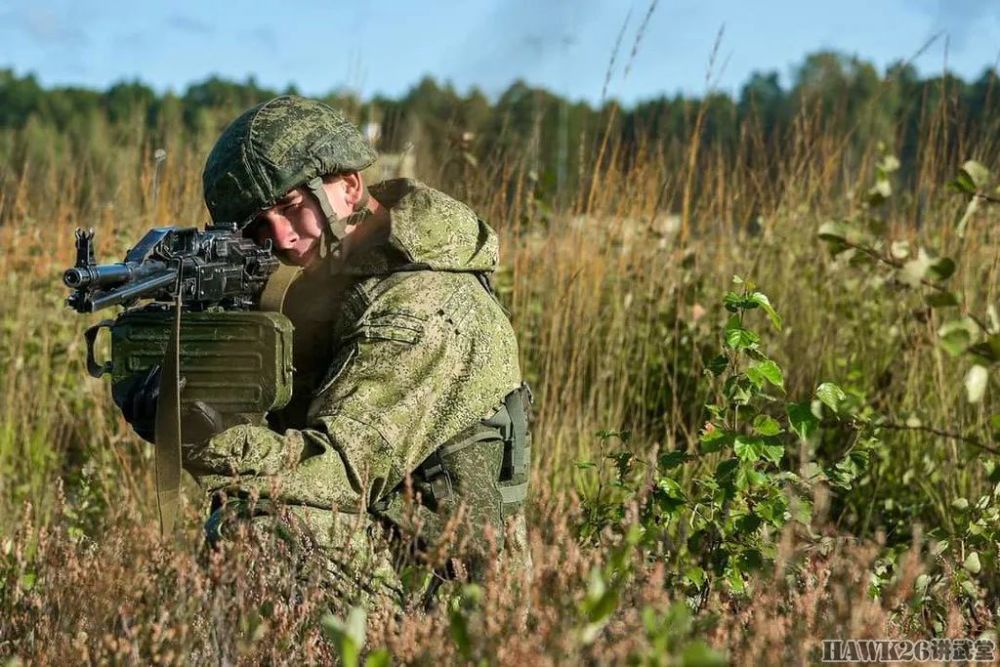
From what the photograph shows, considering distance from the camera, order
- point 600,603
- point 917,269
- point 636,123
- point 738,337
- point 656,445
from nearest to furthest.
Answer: point 600,603
point 917,269
point 738,337
point 656,445
point 636,123

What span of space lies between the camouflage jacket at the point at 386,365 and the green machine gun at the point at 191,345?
10cm

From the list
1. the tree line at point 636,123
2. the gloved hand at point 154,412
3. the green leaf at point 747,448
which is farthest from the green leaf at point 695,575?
the tree line at point 636,123

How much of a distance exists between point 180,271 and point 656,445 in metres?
1.42

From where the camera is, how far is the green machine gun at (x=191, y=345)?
2.83 m

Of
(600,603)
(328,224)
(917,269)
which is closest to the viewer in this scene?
(600,603)

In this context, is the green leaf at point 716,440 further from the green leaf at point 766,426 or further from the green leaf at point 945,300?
the green leaf at point 945,300

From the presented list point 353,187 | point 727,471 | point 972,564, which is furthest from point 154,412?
point 972,564

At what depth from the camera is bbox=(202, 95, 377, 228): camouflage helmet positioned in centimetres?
328

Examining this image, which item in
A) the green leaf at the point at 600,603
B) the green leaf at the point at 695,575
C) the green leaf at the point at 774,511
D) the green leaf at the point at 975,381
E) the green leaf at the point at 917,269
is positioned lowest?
the green leaf at the point at 695,575

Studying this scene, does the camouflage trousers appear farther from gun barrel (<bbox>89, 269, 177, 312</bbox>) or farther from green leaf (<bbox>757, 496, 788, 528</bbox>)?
green leaf (<bbox>757, 496, 788, 528</bbox>)

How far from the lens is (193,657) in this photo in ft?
8.57

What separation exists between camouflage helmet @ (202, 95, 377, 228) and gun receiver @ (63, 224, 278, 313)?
0.15m

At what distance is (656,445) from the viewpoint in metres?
3.67

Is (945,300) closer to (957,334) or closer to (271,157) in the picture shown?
(957,334)
